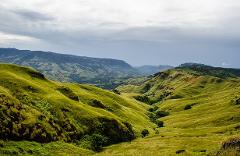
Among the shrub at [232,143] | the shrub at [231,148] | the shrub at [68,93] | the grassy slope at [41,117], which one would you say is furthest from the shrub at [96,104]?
the shrub at [232,143]

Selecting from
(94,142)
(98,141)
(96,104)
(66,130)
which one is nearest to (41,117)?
(66,130)

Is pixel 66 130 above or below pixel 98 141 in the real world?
above

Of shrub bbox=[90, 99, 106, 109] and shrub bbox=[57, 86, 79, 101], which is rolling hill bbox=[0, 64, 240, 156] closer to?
shrub bbox=[57, 86, 79, 101]

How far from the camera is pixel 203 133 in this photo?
134 m

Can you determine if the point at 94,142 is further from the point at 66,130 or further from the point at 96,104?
the point at 96,104

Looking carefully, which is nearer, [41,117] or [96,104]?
[41,117]

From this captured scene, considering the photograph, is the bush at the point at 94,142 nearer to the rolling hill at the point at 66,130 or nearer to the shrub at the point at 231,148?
the rolling hill at the point at 66,130

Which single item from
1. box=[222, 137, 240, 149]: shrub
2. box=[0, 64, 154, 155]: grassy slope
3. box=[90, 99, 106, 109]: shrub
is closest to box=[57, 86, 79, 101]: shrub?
box=[0, 64, 154, 155]: grassy slope

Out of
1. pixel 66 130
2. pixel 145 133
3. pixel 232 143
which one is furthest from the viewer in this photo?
pixel 145 133

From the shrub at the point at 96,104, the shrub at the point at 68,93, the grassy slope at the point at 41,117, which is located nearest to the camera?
the grassy slope at the point at 41,117

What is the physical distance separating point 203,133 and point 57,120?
52.5m

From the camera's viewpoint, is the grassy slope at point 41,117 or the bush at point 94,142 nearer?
the grassy slope at point 41,117

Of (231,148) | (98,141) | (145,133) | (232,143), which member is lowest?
(145,133)

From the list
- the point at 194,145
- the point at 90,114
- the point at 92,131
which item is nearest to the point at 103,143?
the point at 92,131
